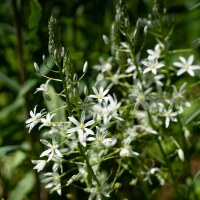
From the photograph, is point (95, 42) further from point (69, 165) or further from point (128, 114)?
point (128, 114)

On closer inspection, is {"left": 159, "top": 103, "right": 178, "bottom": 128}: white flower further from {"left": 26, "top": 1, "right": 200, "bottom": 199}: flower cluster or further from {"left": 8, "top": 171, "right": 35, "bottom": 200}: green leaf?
{"left": 8, "top": 171, "right": 35, "bottom": 200}: green leaf

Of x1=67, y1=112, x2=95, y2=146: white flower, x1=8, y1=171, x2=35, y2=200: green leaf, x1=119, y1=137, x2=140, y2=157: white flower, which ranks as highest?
x1=67, y1=112, x2=95, y2=146: white flower

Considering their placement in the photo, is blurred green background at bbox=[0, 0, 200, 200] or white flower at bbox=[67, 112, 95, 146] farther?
blurred green background at bbox=[0, 0, 200, 200]

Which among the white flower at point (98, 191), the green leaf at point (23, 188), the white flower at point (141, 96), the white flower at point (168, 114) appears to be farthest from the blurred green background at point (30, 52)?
the white flower at point (98, 191)

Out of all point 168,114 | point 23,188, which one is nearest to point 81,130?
point 168,114

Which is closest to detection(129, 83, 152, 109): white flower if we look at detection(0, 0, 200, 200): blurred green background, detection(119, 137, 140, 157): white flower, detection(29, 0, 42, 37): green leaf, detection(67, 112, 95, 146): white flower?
detection(119, 137, 140, 157): white flower

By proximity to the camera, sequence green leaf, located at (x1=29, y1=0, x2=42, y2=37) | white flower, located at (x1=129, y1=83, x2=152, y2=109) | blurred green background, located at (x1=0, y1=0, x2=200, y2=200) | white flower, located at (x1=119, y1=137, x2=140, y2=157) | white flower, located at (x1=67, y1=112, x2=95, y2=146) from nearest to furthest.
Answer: white flower, located at (x1=67, y1=112, x2=95, y2=146), white flower, located at (x1=119, y1=137, x2=140, y2=157), white flower, located at (x1=129, y1=83, x2=152, y2=109), green leaf, located at (x1=29, y1=0, x2=42, y2=37), blurred green background, located at (x1=0, y1=0, x2=200, y2=200)

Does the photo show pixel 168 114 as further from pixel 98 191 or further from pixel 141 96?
pixel 98 191

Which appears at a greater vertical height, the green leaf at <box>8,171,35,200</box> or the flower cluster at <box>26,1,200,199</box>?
the flower cluster at <box>26,1,200,199</box>
